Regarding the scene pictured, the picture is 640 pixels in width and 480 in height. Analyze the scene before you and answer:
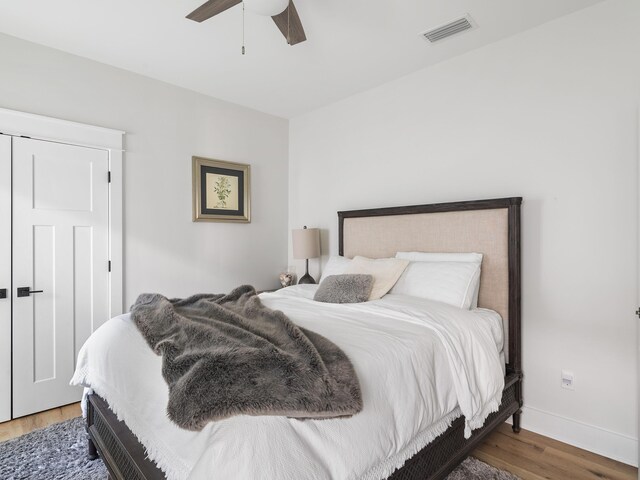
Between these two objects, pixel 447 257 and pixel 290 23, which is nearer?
pixel 290 23

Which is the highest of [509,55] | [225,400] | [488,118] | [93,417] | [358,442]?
[509,55]

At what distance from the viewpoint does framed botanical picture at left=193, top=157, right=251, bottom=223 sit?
3613 millimetres

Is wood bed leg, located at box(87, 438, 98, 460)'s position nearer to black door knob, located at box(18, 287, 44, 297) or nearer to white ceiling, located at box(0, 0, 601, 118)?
black door knob, located at box(18, 287, 44, 297)

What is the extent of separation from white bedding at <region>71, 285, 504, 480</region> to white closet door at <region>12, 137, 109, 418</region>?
1024mm

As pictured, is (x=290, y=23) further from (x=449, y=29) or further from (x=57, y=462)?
(x=57, y=462)

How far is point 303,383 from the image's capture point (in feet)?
3.95

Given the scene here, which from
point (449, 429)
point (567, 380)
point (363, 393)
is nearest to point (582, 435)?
point (567, 380)

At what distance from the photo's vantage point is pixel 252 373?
1217 millimetres

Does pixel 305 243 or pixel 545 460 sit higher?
pixel 305 243

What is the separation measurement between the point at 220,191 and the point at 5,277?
1.86 meters

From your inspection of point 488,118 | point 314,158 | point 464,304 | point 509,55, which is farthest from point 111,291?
point 509,55

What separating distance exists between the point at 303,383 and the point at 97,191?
8.74ft

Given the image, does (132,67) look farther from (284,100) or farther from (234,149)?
(284,100)

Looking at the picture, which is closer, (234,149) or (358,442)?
(358,442)
